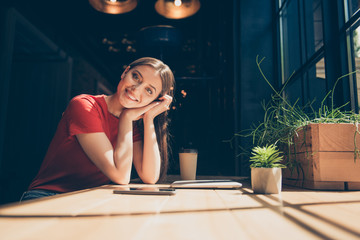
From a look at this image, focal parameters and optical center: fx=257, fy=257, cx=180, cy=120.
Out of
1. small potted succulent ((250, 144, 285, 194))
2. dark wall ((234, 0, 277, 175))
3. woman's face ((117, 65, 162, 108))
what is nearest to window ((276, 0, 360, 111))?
dark wall ((234, 0, 277, 175))

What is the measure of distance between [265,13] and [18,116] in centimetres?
378

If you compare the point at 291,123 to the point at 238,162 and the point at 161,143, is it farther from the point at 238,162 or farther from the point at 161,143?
the point at 238,162

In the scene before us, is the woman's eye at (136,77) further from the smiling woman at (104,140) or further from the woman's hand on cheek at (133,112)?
the woman's hand on cheek at (133,112)

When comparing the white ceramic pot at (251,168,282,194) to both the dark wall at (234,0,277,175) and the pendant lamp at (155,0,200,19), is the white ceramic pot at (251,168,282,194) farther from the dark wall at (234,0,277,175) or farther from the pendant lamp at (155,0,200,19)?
the pendant lamp at (155,0,200,19)

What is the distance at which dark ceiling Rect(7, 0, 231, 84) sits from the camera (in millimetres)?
3445

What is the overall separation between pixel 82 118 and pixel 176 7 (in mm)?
1220

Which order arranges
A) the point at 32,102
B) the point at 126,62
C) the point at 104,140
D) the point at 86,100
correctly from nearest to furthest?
1. the point at 104,140
2. the point at 86,100
3. the point at 32,102
4. the point at 126,62

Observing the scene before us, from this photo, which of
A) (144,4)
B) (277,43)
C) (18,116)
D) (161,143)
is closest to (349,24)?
(277,43)

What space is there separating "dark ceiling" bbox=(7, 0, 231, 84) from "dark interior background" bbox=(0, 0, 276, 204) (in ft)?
0.05

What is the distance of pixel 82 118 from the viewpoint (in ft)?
3.79

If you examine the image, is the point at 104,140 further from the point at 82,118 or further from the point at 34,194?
the point at 34,194

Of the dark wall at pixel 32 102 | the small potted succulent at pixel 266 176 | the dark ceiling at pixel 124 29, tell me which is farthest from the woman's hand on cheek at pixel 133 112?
the dark wall at pixel 32 102

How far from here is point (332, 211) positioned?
0.46 m

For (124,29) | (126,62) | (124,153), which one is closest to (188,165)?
(124,153)
